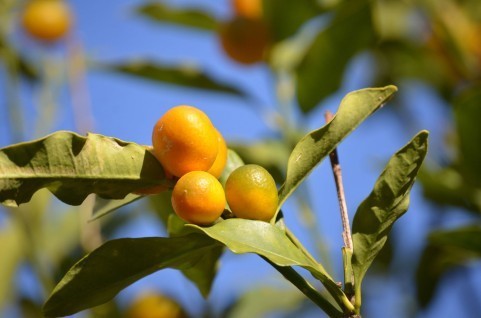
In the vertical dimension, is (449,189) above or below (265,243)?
below

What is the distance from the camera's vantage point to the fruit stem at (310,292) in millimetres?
472

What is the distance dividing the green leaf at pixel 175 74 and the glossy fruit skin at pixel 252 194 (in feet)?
2.36

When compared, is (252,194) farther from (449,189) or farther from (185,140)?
(449,189)

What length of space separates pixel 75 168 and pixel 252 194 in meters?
0.13

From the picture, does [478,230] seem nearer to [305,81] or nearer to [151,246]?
[151,246]

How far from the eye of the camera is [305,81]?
116cm

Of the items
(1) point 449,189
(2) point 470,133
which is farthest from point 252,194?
(1) point 449,189

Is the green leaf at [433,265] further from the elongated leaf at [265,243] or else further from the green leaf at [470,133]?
the elongated leaf at [265,243]

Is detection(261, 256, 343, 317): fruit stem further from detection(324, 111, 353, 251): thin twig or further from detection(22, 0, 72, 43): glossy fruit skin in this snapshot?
detection(22, 0, 72, 43): glossy fruit skin

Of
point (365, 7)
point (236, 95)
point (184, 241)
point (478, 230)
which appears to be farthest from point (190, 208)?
point (236, 95)

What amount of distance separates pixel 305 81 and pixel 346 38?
0.40 ft

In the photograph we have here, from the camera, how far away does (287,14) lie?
1193mm

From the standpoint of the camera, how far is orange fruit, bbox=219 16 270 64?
3.97ft

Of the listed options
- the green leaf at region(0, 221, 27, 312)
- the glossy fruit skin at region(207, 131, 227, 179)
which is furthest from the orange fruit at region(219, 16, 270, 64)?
the glossy fruit skin at region(207, 131, 227, 179)
